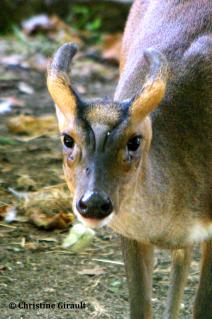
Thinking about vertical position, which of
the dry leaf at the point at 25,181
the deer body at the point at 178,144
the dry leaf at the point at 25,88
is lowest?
the dry leaf at the point at 25,88

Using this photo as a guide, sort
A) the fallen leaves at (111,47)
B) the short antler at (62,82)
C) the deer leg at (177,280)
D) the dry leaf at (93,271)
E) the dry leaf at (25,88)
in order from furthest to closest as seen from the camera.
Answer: the fallen leaves at (111,47), the dry leaf at (25,88), the dry leaf at (93,271), the deer leg at (177,280), the short antler at (62,82)

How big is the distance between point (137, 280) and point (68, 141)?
0.88 m

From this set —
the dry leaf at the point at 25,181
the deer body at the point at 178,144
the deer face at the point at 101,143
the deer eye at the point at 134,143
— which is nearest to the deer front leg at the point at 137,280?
the deer body at the point at 178,144

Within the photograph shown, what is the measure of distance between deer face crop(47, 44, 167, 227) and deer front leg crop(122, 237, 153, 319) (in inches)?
21.2

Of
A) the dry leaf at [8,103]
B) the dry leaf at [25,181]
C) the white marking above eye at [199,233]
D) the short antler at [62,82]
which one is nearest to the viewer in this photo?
the short antler at [62,82]

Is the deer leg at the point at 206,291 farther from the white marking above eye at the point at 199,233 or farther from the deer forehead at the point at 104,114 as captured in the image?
the deer forehead at the point at 104,114

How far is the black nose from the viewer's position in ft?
10.7

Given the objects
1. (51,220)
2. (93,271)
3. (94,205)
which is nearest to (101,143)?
(94,205)

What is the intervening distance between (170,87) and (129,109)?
677 mm

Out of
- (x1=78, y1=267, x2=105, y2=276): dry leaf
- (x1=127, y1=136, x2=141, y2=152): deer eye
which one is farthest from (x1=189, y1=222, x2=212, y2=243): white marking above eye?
(x1=78, y1=267, x2=105, y2=276): dry leaf

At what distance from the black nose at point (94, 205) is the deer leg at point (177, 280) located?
116 cm

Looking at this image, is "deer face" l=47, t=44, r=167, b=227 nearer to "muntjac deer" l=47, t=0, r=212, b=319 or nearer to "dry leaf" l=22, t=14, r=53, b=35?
"muntjac deer" l=47, t=0, r=212, b=319

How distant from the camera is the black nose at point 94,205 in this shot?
327cm

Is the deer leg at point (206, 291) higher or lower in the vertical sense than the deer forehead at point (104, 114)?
lower
